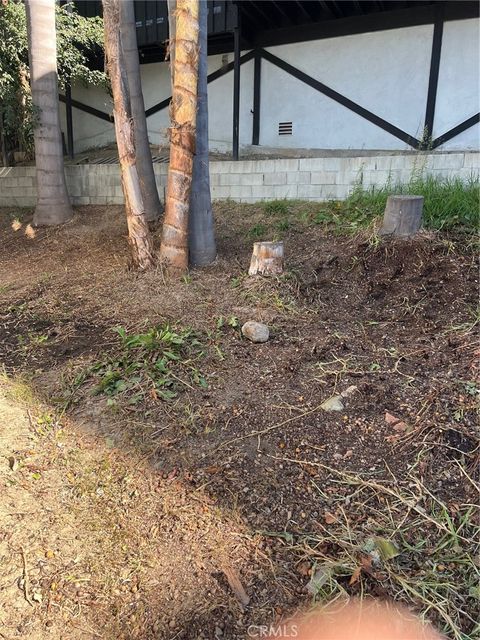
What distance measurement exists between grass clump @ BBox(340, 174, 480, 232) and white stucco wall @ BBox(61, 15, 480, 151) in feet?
5.39

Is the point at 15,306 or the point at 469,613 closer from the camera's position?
the point at 469,613

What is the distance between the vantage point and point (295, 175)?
5391 millimetres

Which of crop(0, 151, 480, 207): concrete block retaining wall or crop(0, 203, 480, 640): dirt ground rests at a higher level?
crop(0, 151, 480, 207): concrete block retaining wall

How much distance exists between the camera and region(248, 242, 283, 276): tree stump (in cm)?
361

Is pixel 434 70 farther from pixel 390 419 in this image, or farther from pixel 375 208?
pixel 390 419

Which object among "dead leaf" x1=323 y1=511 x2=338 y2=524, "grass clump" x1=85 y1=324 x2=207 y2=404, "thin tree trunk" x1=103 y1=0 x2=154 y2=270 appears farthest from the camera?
"thin tree trunk" x1=103 y1=0 x2=154 y2=270

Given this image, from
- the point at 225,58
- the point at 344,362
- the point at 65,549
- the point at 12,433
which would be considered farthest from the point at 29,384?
the point at 225,58

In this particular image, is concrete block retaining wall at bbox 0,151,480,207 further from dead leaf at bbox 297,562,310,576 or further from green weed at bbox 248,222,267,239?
dead leaf at bbox 297,562,310,576

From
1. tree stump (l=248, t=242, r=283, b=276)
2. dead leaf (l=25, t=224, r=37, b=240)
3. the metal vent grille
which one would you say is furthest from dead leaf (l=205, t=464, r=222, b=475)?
the metal vent grille

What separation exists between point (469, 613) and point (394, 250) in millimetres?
2804

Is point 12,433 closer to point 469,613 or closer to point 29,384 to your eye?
point 29,384

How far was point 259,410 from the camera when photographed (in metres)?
2.22

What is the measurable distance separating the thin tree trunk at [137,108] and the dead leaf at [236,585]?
4218mm

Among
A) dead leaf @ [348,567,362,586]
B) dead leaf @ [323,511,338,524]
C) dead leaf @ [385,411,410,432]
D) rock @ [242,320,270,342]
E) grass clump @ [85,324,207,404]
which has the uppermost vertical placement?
rock @ [242,320,270,342]
